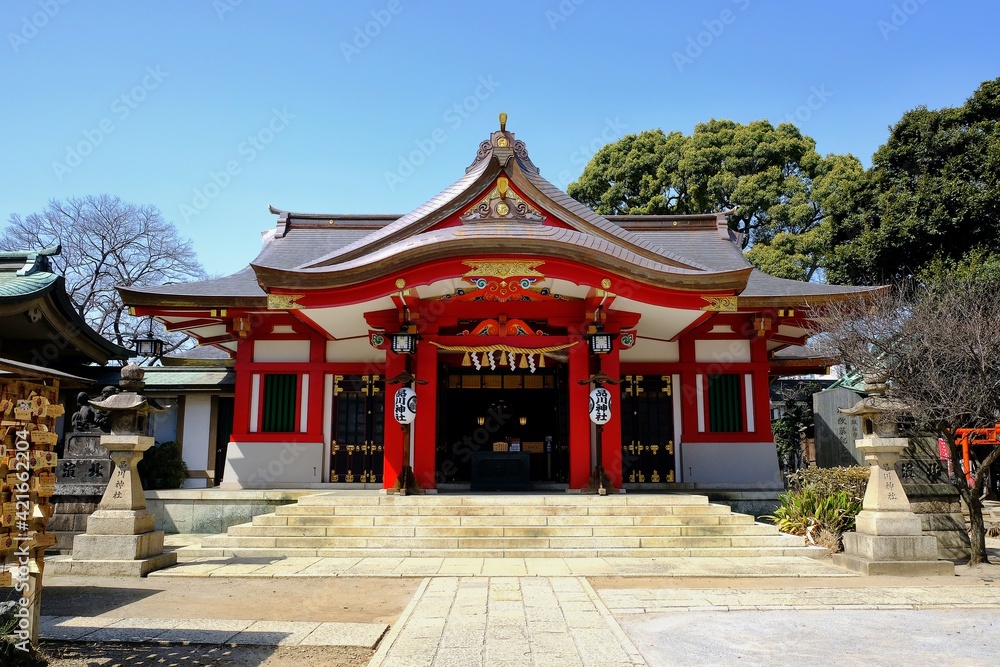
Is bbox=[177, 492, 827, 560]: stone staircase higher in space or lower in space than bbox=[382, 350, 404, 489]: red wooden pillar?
lower

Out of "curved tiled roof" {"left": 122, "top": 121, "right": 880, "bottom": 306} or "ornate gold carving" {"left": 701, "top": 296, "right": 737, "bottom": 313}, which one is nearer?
"curved tiled roof" {"left": 122, "top": 121, "right": 880, "bottom": 306}

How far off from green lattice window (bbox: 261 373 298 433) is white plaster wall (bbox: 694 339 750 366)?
28.0 ft

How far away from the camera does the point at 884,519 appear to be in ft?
28.5

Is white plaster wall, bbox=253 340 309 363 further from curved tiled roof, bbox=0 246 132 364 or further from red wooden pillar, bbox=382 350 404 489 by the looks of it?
curved tiled roof, bbox=0 246 132 364

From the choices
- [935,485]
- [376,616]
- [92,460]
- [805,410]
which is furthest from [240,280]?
[805,410]

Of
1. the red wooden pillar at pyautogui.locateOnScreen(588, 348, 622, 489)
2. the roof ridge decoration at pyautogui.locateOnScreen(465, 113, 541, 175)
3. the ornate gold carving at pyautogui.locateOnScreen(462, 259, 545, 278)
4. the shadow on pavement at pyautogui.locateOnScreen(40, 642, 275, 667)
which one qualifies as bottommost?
the shadow on pavement at pyautogui.locateOnScreen(40, 642, 275, 667)

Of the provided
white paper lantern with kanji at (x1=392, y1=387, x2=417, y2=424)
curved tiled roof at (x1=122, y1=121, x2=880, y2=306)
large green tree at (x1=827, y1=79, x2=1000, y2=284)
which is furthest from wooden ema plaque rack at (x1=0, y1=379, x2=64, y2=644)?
large green tree at (x1=827, y1=79, x2=1000, y2=284)

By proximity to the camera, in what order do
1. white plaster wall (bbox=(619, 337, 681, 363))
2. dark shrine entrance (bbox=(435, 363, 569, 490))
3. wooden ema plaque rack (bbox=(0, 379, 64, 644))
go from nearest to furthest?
wooden ema plaque rack (bbox=(0, 379, 64, 644)) → white plaster wall (bbox=(619, 337, 681, 363)) → dark shrine entrance (bbox=(435, 363, 569, 490))

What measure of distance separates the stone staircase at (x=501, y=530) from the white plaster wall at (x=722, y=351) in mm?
→ 4289

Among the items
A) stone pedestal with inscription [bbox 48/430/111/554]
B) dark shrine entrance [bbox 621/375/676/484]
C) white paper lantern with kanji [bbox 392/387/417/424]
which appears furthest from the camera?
dark shrine entrance [bbox 621/375/676/484]

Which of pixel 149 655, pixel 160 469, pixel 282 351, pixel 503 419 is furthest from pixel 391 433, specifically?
pixel 149 655

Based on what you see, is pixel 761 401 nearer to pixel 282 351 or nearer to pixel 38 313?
pixel 282 351

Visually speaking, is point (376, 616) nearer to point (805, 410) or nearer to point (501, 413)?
point (501, 413)

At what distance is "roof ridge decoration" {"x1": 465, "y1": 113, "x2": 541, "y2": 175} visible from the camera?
13359mm
